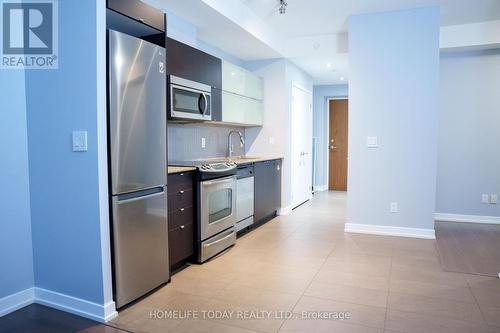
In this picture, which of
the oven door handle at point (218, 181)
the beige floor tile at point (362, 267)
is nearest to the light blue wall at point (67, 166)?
the oven door handle at point (218, 181)

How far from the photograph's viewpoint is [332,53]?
520cm

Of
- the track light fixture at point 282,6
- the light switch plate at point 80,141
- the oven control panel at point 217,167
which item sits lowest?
the oven control panel at point 217,167

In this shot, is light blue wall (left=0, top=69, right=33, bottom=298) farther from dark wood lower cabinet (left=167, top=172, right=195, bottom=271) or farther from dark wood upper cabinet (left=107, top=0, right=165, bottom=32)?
dark wood lower cabinet (left=167, top=172, right=195, bottom=271)

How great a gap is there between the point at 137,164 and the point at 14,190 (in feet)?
2.73

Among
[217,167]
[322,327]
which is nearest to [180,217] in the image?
[217,167]

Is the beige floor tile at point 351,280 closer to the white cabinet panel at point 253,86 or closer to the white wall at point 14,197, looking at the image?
the white wall at point 14,197

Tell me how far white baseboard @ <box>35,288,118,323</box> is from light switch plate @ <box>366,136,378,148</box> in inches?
131

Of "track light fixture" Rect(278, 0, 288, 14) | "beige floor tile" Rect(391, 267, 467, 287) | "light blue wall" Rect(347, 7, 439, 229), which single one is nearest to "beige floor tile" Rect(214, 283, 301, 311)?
"beige floor tile" Rect(391, 267, 467, 287)

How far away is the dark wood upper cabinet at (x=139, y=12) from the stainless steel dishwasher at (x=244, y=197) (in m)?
1.88

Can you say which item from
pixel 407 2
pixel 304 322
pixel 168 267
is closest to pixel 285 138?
pixel 407 2

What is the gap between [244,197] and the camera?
4.25 metres

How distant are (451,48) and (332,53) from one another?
1573 mm

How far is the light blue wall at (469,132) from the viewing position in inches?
196

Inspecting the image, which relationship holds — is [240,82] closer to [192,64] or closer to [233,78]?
[233,78]
